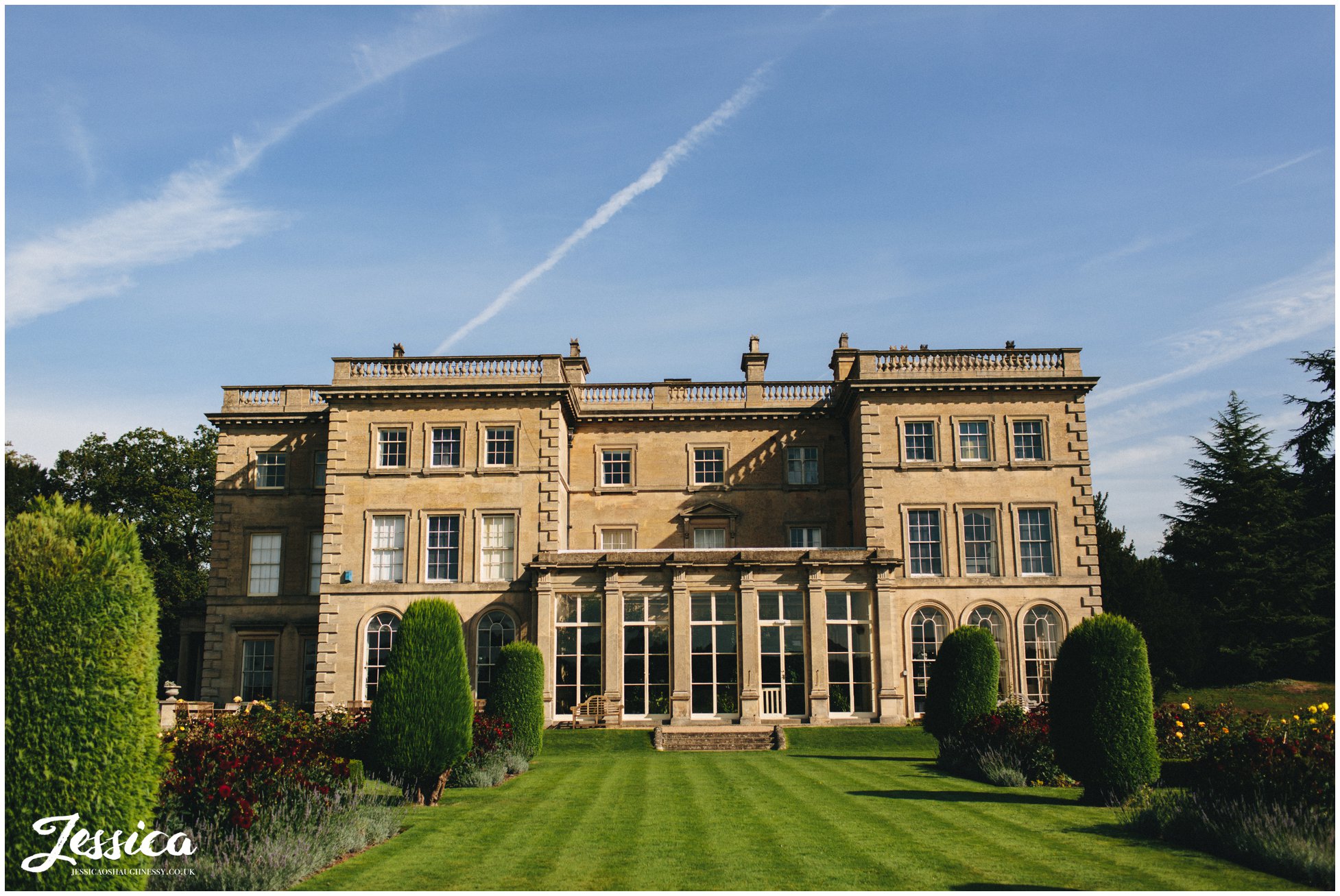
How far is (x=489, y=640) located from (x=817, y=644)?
9.34m

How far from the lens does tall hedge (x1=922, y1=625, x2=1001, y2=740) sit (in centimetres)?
2005

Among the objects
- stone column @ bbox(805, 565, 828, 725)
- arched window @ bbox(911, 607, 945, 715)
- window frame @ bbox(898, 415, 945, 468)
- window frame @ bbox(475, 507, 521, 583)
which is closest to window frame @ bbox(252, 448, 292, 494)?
window frame @ bbox(475, 507, 521, 583)

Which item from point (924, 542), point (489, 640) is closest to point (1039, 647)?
point (924, 542)

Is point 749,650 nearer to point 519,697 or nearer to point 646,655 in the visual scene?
point 646,655

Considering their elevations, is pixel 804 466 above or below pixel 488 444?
below

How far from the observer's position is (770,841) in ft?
37.9

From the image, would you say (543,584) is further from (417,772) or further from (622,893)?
(622,893)

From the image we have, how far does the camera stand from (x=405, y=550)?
30.4 m

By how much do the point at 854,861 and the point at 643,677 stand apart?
61.0 ft

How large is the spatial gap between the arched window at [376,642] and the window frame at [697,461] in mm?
10019

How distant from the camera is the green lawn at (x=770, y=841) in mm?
9641

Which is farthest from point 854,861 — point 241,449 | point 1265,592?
point 1265,592

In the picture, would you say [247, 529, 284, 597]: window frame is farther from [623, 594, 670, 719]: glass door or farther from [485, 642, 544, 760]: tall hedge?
[485, 642, 544, 760]: tall hedge

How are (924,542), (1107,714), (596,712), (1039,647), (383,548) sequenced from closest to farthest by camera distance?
1. (1107,714)
2. (596,712)
3. (1039,647)
4. (924,542)
5. (383,548)
